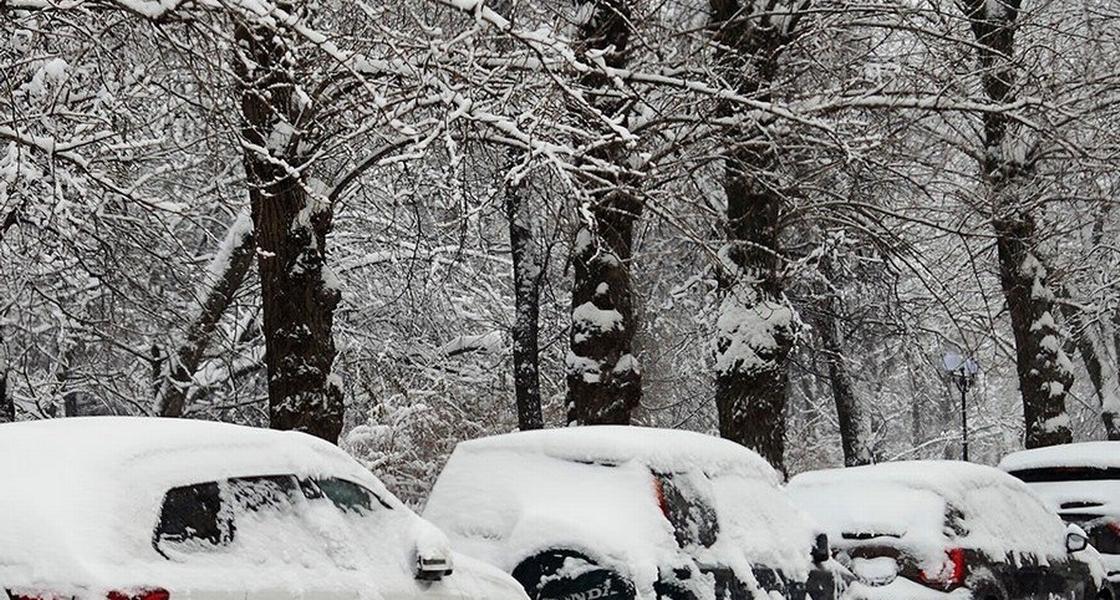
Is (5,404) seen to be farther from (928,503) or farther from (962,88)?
(962,88)

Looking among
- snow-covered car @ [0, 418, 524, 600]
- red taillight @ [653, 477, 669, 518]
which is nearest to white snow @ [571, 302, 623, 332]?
red taillight @ [653, 477, 669, 518]

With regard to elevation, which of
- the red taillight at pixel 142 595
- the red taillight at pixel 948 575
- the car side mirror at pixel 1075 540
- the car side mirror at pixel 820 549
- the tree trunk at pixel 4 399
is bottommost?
the red taillight at pixel 948 575

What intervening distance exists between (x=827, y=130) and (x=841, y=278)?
1331cm

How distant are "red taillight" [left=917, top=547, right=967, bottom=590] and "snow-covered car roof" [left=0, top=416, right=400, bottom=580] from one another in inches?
219

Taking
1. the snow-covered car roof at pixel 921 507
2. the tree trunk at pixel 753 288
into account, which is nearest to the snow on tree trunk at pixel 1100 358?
the tree trunk at pixel 753 288

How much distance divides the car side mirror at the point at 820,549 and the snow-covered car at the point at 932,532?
0.55 metres

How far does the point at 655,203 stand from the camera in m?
13.5

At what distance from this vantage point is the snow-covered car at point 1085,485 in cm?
1614

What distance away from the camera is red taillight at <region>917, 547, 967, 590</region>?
37.3 feet

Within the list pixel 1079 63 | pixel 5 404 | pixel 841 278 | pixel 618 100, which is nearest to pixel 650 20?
pixel 618 100

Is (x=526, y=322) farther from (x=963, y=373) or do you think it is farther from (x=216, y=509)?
(x=216, y=509)

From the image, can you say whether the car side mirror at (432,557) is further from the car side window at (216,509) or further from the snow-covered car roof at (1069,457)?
the snow-covered car roof at (1069,457)

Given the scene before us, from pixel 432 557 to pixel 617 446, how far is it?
2.46m

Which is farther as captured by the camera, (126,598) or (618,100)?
(618,100)
